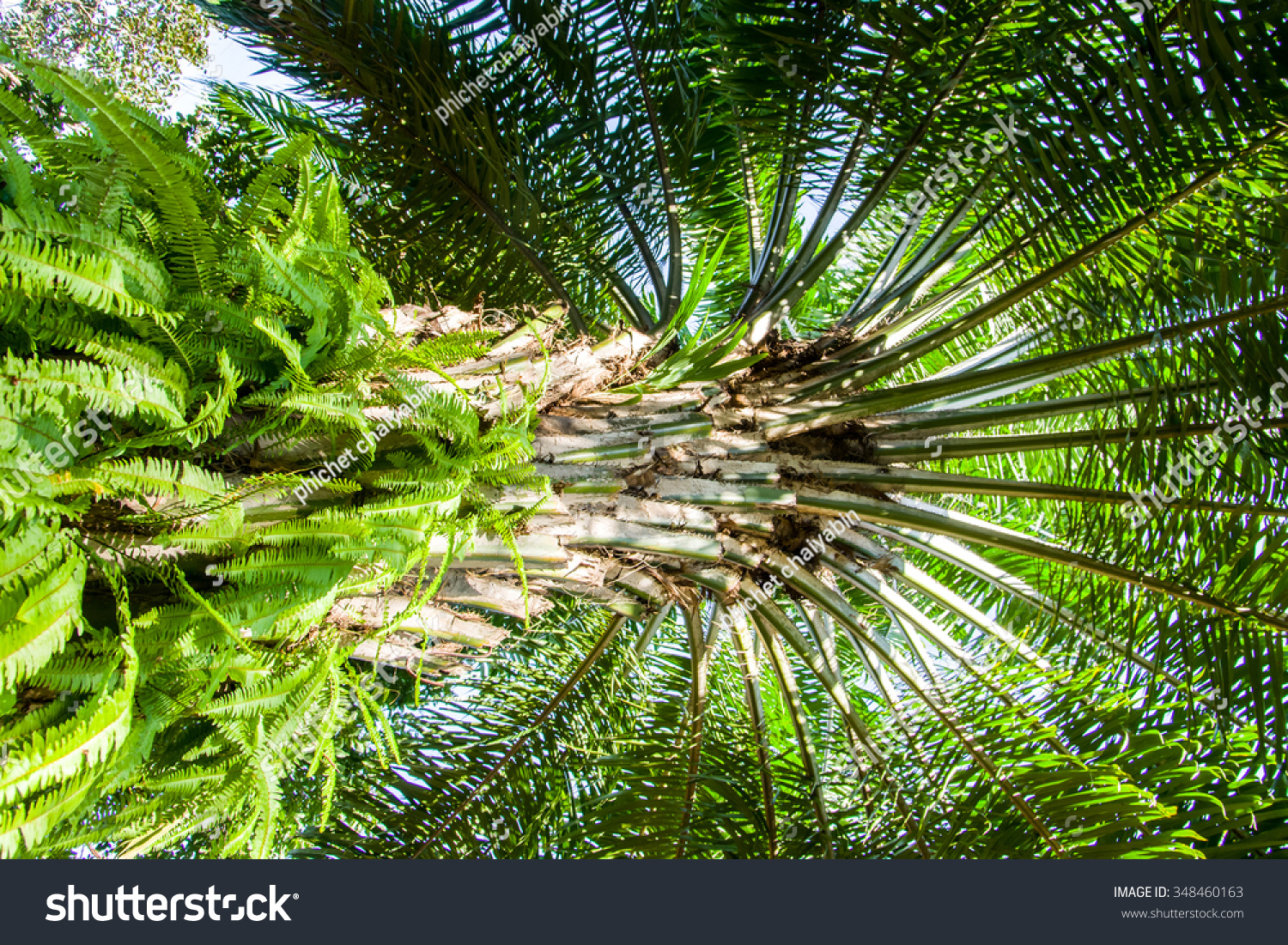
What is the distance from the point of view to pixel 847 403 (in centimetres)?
242

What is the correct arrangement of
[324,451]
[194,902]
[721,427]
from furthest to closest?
[721,427]
[194,902]
[324,451]

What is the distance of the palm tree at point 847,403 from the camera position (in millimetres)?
2010

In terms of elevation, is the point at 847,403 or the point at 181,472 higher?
the point at 847,403

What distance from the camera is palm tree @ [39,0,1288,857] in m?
2.01

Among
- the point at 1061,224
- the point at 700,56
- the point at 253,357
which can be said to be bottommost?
the point at 253,357

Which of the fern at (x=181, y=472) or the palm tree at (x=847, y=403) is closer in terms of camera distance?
the fern at (x=181, y=472)

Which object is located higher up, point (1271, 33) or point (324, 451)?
point (1271, 33)

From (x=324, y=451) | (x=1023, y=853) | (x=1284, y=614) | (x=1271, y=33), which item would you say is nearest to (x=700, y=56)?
(x=1271, y=33)

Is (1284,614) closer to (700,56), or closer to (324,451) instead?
(324,451)

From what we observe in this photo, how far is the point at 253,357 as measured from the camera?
1.33m

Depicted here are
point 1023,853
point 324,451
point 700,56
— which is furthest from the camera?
point 700,56

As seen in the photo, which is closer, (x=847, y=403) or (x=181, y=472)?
(x=181, y=472)

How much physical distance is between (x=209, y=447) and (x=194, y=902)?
974mm

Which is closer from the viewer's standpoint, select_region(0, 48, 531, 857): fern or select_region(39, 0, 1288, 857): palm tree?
select_region(0, 48, 531, 857): fern
